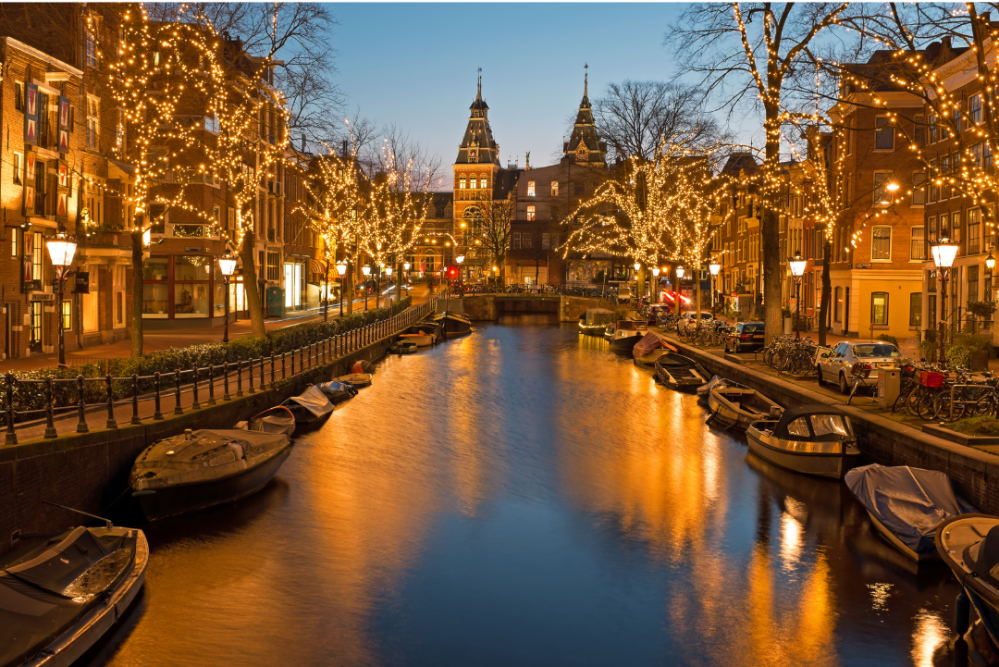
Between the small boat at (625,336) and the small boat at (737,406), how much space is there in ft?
80.7

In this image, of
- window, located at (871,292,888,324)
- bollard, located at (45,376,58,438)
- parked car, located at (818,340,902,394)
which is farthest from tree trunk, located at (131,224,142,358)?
window, located at (871,292,888,324)

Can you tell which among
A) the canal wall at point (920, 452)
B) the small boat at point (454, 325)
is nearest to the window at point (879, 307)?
the canal wall at point (920, 452)

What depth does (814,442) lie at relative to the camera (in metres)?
21.1

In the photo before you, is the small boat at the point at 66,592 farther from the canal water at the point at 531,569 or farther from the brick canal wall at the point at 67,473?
the brick canal wall at the point at 67,473

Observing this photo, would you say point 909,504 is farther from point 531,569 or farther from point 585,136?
point 585,136

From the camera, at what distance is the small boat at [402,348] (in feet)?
180

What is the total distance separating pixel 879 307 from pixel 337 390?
101 ft

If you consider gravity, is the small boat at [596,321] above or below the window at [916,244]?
below

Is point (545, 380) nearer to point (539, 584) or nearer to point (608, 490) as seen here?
point (608, 490)

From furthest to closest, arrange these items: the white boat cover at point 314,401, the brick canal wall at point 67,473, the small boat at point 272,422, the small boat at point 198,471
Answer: the white boat cover at point 314,401 → the small boat at point 272,422 → the small boat at point 198,471 → the brick canal wall at point 67,473

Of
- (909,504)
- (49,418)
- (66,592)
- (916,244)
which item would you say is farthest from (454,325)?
(66,592)

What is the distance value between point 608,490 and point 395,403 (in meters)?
14.5

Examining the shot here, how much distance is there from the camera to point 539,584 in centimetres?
1511

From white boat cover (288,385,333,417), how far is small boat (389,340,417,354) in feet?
79.2
